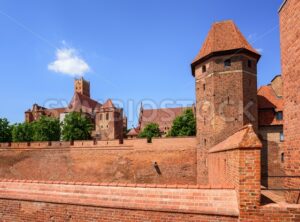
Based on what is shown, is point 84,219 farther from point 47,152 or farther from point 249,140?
point 47,152

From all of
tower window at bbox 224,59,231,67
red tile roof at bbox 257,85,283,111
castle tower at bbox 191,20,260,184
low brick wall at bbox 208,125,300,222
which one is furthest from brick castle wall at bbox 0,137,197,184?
low brick wall at bbox 208,125,300,222

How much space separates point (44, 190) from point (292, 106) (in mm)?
6147

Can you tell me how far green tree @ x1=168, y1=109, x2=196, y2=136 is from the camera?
27719mm

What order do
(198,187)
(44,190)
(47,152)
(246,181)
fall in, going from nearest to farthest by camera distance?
(246,181) → (198,187) → (44,190) → (47,152)

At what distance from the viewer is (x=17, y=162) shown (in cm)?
2425

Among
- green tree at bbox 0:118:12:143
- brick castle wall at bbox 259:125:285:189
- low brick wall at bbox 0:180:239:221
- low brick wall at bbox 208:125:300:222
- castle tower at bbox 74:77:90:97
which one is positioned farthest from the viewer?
castle tower at bbox 74:77:90:97

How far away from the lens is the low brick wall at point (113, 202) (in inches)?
181

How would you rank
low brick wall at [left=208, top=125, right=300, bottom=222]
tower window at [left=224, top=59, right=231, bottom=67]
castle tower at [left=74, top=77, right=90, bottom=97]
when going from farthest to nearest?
castle tower at [left=74, top=77, right=90, bottom=97]
tower window at [left=224, top=59, right=231, bottom=67]
low brick wall at [left=208, top=125, right=300, bottom=222]

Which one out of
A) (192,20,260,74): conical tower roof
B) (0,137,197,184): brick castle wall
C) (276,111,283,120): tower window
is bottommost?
(0,137,197,184): brick castle wall

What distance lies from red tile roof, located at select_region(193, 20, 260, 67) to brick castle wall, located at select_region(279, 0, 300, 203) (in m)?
10.7

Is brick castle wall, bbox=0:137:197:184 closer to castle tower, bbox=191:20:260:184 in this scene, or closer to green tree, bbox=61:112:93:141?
castle tower, bbox=191:20:260:184

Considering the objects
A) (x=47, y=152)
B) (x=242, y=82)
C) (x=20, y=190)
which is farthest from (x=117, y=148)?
(x=20, y=190)

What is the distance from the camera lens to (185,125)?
92.7 ft

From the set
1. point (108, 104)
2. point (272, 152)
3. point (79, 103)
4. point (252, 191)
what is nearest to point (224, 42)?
point (272, 152)
